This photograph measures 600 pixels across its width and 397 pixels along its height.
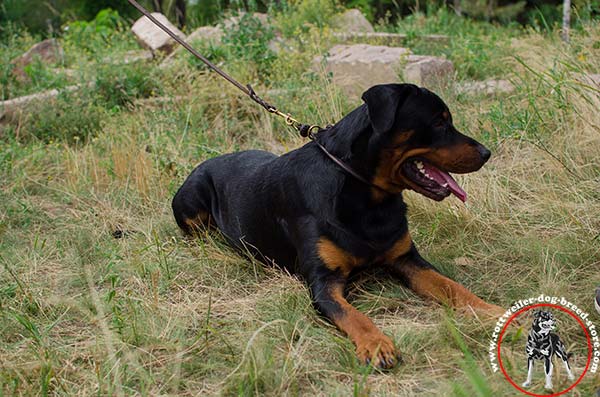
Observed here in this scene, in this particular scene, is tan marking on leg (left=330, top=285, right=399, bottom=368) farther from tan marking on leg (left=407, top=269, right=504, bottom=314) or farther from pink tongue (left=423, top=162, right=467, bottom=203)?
pink tongue (left=423, top=162, right=467, bottom=203)

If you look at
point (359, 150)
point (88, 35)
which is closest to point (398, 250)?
point (359, 150)

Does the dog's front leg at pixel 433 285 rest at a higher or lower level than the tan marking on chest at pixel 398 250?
lower

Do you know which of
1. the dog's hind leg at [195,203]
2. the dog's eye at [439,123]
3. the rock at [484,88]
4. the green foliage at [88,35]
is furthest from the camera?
the green foliage at [88,35]

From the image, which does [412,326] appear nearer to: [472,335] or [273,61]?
[472,335]

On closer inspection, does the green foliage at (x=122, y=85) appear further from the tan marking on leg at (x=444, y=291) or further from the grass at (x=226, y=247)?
the tan marking on leg at (x=444, y=291)

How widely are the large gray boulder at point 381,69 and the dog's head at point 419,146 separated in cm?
310

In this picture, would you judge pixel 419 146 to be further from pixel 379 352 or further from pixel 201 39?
pixel 201 39

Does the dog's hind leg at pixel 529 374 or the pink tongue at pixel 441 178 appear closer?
the dog's hind leg at pixel 529 374

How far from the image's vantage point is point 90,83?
25.6 feet

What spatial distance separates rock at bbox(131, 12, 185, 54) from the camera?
9.45 m

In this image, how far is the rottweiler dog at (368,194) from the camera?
3242 millimetres

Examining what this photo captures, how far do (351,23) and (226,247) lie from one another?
7114mm

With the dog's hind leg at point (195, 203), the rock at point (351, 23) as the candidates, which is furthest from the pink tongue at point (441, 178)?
the rock at point (351, 23)

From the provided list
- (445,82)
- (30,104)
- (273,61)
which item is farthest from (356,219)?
(30,104)
